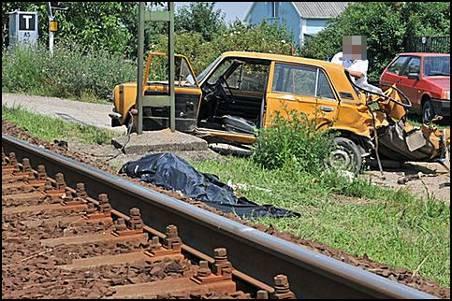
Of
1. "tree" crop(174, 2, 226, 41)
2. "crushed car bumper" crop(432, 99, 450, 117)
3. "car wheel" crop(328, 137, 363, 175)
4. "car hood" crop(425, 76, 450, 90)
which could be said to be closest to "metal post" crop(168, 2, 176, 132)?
"car wheel" crop(328, 137, 363, 175)

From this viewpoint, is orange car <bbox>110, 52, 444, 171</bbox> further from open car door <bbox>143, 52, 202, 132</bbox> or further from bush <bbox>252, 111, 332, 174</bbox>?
bush <bbox>252, 111, 332, 174</bbox>

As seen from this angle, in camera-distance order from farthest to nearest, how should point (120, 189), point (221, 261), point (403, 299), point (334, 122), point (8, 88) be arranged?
point (8, 88)
point (334, 122)
point (120, 189)
point (221, 261)
point (403, 299)

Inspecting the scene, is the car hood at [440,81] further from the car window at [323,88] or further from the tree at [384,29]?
the car window at [323,88]

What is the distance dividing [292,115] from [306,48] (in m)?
19.8

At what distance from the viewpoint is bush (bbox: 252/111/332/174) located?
36.5 ft

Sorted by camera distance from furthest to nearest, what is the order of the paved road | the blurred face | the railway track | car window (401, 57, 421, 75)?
1. car window (401, 57, 421, 75)
2. the paved road
3. the blurred face
4. the railway track

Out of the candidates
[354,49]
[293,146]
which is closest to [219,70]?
[354,49]

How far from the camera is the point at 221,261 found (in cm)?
464

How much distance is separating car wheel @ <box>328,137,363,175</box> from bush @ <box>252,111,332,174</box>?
3.07ft

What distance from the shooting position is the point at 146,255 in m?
5.09

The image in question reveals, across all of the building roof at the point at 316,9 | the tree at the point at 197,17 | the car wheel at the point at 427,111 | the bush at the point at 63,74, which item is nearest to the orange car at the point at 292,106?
the car wheel at the point at 427,111

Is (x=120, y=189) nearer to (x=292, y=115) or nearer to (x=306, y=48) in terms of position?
(x=292, y=115)

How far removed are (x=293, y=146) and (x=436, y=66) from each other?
40.6 feet


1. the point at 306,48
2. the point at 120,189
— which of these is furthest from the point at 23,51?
the point at 120,189
